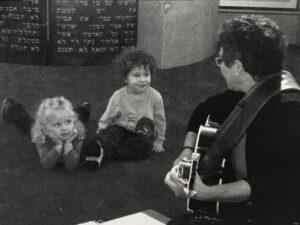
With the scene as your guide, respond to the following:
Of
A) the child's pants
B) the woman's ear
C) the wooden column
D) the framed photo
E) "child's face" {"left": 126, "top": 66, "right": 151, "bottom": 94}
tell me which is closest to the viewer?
the woman's ear

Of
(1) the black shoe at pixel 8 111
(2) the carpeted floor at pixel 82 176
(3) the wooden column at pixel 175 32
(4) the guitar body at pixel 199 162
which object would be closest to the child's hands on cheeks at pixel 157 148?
(2) the carpeted floor at pixel 82 176

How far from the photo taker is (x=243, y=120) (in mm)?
1226

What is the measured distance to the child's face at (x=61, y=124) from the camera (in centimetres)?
236

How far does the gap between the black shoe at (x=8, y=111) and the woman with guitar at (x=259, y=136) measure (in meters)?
1.73

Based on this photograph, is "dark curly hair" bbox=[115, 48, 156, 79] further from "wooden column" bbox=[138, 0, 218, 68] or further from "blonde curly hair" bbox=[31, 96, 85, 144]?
"wooden column" bbox=[138, 0, 218, 68]

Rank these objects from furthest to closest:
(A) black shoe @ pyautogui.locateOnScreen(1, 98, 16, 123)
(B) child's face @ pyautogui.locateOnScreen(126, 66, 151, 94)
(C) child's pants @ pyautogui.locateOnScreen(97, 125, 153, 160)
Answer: (A) black shoe @ pyautogui.locateOnScreen(1, 98, 16, 123) → (B) child's face @ pyautogui.locateOnScreen(126, 66, 151, 94) → (C) child's pants @ pyautogui.locateOnScreen(97, 125, 153, 160)

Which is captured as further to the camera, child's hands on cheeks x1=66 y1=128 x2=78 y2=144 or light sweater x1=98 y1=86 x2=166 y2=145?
light sweater x1=98 y1=86 x2=166 y2=145

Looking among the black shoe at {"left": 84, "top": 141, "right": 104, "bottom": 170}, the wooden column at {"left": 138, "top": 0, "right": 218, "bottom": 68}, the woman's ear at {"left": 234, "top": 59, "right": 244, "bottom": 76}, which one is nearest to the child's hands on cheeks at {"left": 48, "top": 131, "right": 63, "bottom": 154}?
the black shoe at {"left": 84, "top": 141, "right": 104, "bottom": 170}

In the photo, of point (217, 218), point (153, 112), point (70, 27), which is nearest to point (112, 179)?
point (153, 112)

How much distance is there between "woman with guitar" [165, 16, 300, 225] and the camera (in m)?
1.23

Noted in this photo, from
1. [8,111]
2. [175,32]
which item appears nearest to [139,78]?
[8,111]

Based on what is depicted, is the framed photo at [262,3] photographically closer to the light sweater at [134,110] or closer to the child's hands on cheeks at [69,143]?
the light sweater at [134,110]

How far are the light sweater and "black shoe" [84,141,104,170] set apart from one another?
11.4 inches

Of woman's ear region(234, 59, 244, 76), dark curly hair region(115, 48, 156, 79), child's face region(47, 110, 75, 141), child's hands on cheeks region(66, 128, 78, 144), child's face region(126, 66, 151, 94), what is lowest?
child's hands on cheeks region(66, 128, 78, 144)
